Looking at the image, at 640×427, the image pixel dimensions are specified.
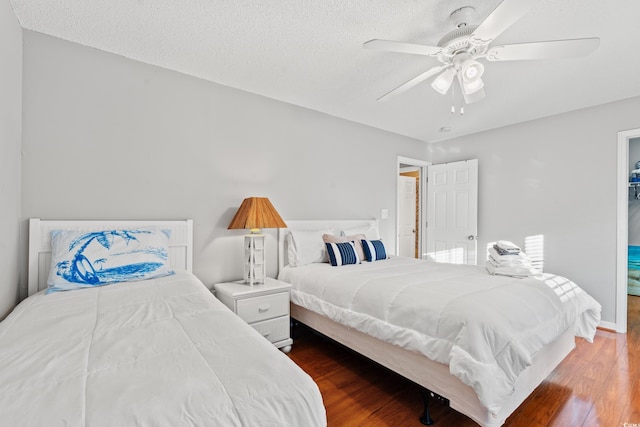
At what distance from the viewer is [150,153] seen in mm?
2420

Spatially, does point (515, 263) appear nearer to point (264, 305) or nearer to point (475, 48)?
point (475, 48)

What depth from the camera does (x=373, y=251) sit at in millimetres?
3156

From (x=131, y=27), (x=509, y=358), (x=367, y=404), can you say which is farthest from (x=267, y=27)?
(x=367, y=404)

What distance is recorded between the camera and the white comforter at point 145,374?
700mm

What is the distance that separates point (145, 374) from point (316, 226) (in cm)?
259

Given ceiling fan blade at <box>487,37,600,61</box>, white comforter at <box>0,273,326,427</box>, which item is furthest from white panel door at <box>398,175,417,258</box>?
white comforter at <box>0,273,326,427</box>

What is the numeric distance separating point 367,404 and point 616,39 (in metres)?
2.96

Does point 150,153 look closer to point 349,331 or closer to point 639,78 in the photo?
point 349,331

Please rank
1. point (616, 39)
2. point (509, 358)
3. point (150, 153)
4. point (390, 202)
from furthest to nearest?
point (390, 202) → point (150, 153) → point (616, 39) → point (509, 358)

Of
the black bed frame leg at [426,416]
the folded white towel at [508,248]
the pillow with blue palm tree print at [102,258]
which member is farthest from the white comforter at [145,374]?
the folded white towel at [508,248]

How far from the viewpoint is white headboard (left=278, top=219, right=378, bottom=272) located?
313 centimetres

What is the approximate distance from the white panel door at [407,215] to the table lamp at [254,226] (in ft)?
12.2

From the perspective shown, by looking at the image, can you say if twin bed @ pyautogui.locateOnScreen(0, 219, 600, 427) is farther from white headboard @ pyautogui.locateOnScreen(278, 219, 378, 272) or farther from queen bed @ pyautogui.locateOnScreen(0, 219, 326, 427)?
white headboard @ pyautogui.locateOnScreen(278, 219, 378, 272)

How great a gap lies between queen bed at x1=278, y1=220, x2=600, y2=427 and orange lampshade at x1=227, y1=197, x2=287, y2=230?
56 cm
